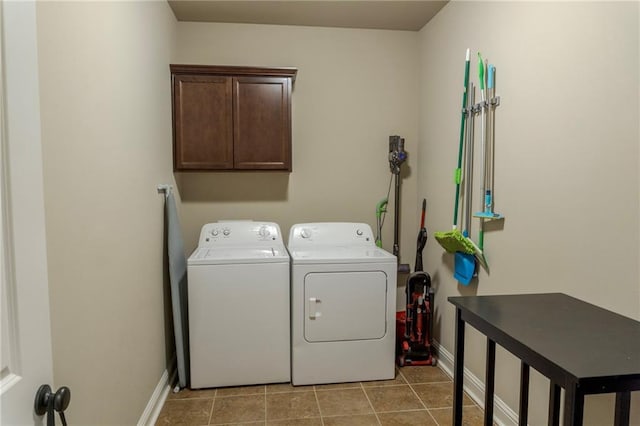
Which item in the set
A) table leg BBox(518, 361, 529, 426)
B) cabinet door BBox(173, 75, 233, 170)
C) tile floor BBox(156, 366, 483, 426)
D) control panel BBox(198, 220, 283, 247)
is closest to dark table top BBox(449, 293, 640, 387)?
table leg BBox(518, 361, 529, 426)

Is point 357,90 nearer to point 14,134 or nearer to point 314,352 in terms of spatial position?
point 314,352

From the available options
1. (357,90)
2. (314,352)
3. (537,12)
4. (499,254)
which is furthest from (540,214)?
(357,90)

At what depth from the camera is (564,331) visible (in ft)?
4.35

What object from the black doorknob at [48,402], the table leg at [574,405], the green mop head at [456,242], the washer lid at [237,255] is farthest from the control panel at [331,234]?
the black doorknob at [48,402]

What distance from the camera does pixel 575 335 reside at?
129 centimetres

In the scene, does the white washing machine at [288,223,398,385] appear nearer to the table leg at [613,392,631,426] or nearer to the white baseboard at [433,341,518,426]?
the white baseboard at [433,341,518,426]

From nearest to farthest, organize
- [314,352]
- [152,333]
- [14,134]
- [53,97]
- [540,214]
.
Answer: [14,134] → [53,97] → [540,214] → [152,333] → [314,352]

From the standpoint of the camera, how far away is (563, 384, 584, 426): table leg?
1015mm

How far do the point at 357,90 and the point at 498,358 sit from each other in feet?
7.37

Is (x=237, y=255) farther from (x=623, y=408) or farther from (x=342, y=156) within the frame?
(x=623, y=408)

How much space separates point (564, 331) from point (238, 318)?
191cm

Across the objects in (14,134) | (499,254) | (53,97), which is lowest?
(499,254)

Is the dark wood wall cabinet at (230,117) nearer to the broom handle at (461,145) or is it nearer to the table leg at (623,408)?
the broom handle at (461,145)

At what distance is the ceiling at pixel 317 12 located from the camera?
9.41ft
